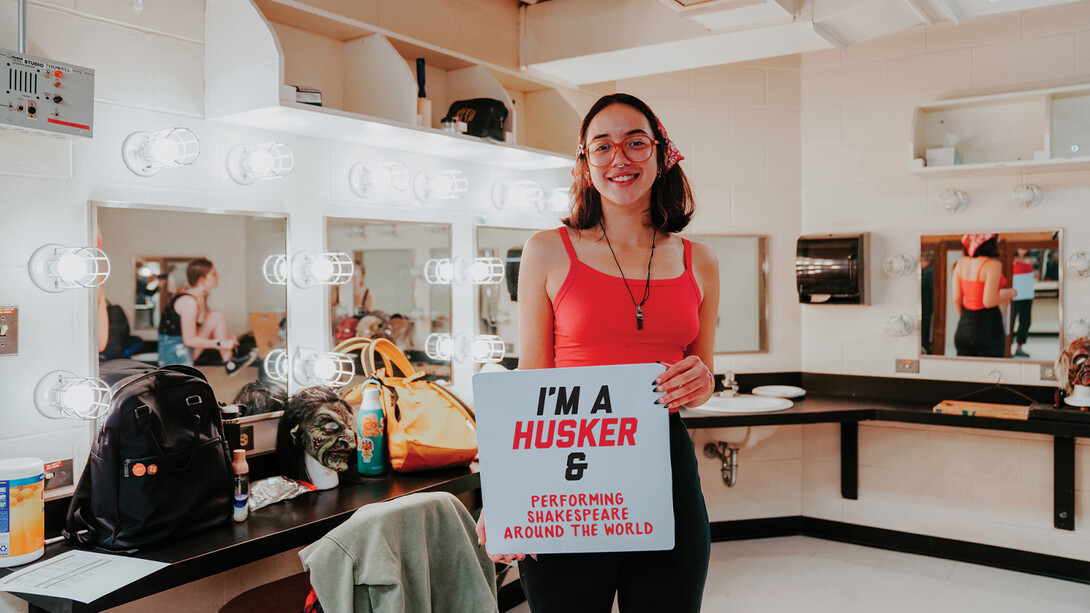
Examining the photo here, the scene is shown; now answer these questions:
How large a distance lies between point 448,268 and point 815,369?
2152 mm

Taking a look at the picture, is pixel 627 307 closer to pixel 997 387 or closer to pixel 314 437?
pixel 314 437

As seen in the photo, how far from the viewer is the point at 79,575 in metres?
1.82

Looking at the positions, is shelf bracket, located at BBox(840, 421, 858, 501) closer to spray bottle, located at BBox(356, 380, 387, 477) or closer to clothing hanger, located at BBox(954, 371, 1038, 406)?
clothing hanger, located at BBox(954, 371, 1038, 406)

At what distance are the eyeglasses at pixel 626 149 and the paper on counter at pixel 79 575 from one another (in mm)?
1342

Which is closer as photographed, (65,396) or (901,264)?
(65,396)

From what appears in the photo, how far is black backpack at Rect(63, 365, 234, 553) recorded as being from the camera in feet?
6.45

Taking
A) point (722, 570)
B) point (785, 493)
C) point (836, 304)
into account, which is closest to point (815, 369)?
point (836, 304)

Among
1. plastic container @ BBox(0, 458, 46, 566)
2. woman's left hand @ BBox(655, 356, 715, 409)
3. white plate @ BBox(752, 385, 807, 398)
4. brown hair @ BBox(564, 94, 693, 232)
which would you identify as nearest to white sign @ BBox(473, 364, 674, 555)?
woman's left hand @ BBox(655, 356, 715, 409)

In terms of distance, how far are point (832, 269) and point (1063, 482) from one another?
1.40 metres

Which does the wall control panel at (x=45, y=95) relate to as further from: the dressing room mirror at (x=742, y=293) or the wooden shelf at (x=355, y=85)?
the dressing room mirror at (x=742, y=293)

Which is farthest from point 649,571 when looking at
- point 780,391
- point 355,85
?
point 780,391

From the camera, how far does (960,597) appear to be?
11.7 ft

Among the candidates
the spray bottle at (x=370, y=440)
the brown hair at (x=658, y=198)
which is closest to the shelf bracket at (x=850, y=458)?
the spray bottle at (x=370, y=440)

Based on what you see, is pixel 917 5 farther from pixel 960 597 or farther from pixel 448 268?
pixel 960 597
